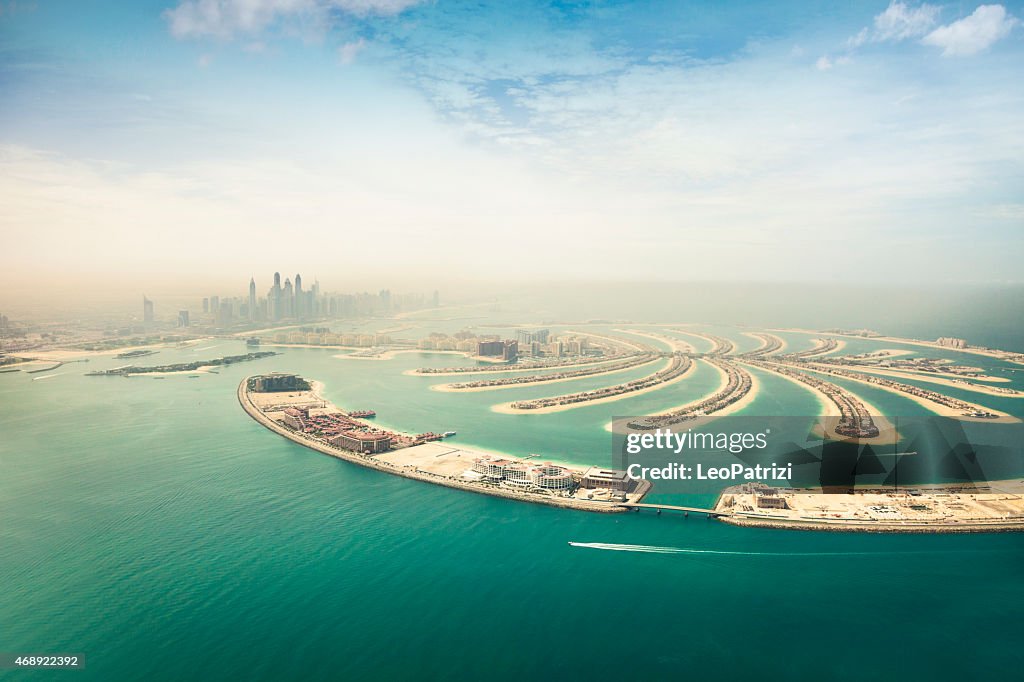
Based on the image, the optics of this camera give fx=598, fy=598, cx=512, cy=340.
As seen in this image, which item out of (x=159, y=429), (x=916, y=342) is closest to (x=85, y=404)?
(x=159, y=429)

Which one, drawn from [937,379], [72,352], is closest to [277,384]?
[72,352]

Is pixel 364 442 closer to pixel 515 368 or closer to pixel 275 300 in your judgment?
pixel 515 368

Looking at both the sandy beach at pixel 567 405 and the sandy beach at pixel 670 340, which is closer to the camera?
the sandy beach at pixel 567 405

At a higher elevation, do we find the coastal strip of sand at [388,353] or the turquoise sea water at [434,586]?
the coastal strip of sand at [388,353]

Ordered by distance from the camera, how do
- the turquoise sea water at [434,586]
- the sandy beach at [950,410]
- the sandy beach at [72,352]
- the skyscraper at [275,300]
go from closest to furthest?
1. the turquoise sea water at [434,586]
2. the sandy beach at [950,410]
3. the sandy beach at [72,352]
4. the skyscraper at [275,300]

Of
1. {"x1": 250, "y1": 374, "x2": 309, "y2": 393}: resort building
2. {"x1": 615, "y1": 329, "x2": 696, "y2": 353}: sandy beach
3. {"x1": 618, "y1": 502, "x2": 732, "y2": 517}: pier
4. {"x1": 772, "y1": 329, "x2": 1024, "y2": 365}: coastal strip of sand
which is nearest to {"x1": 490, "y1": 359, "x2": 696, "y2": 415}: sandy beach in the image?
{"x1": 250, "y1": 374, "x2": 309, "y2": 393}: resort building

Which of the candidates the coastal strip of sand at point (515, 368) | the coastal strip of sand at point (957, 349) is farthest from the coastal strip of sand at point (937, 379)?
the coastal strip of sand at point (515, 368)

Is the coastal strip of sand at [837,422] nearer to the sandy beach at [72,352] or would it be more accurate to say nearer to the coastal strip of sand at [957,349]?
A: the coastal strip of sand at [957,349]

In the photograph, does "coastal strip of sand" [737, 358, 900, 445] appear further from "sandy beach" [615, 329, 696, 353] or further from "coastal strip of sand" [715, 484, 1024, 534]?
"sandy beach" [615, 329, 696, 353]

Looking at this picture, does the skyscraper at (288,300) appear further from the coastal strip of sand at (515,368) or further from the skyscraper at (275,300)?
the coastal strip of sand at (515,368)

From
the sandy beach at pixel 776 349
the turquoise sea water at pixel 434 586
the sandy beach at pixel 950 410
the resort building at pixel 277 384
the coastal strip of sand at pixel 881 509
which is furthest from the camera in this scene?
the sandy beach at pixel 776 349

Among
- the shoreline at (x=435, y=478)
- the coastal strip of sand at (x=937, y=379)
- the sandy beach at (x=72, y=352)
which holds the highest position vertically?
the sandy beach at (x=72, y=352)
